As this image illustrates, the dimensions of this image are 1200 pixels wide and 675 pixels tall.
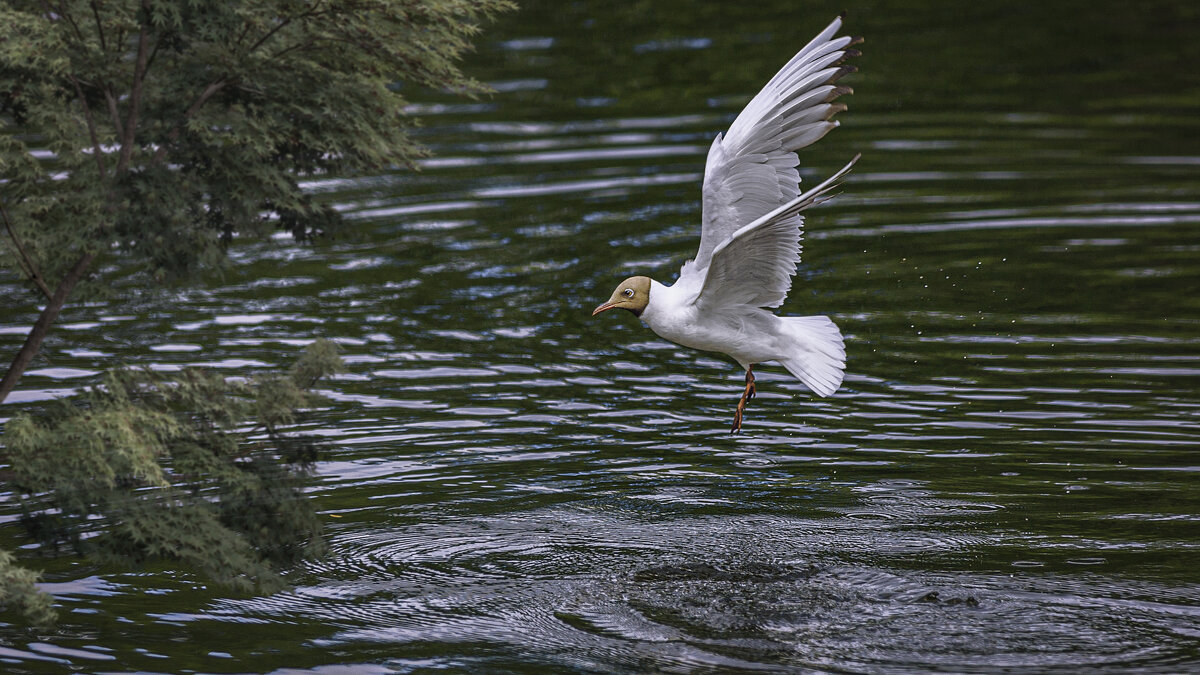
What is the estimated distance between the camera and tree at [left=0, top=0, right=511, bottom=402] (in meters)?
8.20

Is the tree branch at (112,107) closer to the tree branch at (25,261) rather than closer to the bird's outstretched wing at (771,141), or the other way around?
the tree branch at (25,261)

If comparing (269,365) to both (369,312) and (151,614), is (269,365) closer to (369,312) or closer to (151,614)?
(369,312)

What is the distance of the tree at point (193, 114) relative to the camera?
8203mm

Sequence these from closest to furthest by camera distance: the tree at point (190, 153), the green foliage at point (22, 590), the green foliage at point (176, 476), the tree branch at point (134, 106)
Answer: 1. the green foliage at point (22, 590)
2. the green foliage at point (176, 476)
3. the tree at point (190, 153)
4. the tree branch at point (134, 106)

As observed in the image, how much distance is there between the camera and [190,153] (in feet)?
27.8

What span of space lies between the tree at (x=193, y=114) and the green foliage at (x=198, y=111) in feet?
0.04

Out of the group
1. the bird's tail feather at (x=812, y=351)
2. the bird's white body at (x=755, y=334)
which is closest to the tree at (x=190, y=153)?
the bird's white body at (x=755, y=334)


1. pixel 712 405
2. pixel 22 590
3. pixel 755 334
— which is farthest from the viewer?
pixel 712 405

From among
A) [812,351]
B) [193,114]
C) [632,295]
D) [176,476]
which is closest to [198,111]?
[193,114]

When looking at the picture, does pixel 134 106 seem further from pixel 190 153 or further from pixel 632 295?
pixel 632 295

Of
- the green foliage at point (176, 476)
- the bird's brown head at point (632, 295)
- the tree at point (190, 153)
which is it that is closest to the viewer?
the green foliage at point (176, 476)

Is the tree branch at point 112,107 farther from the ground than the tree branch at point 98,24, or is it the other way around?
the tree branch at point 98,24

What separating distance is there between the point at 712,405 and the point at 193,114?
4.07m

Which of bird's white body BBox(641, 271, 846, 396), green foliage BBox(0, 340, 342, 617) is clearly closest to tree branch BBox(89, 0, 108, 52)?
green foliage BBox(0, 340, 342, 617)
